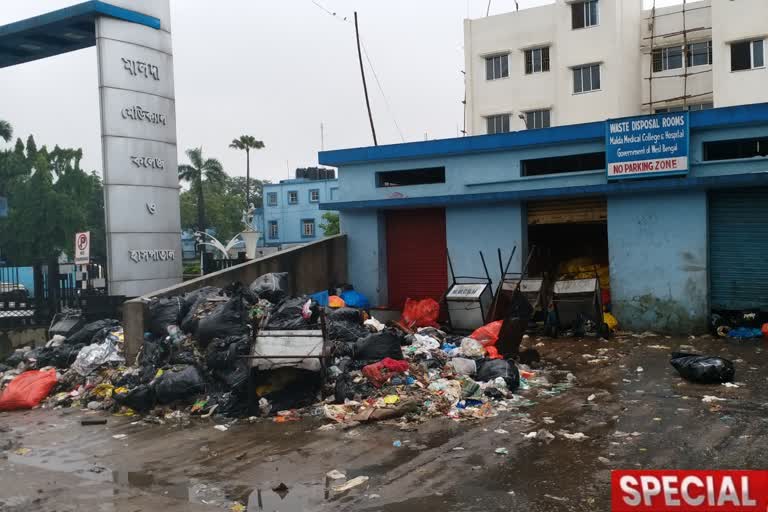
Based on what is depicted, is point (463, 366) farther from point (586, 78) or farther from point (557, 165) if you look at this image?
point (586, 78)

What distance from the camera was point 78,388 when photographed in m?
9.49

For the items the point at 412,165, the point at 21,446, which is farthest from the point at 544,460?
the point at 412,165

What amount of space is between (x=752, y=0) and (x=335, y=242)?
1817cm

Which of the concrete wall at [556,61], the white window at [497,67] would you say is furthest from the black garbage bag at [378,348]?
the white window at [497,67]

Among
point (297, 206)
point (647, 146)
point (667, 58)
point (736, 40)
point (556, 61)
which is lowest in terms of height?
point (647, 146)

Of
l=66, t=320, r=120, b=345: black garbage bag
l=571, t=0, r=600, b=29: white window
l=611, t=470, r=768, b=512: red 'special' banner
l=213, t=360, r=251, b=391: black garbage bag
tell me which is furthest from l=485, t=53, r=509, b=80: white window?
l=611, t=470, r=768, b=512: red 'special' banner

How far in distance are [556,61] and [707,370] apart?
22299mm

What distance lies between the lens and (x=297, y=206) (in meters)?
56.6

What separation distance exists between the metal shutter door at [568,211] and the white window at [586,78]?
621 inches

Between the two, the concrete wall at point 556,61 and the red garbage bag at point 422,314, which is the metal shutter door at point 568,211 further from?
the concrete wall at point 556,61

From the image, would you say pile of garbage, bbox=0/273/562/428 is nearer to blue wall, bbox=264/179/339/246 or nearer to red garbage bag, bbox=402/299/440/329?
red garbage bag, bbox=402/299/440/329

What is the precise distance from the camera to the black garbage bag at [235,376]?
8.04 m

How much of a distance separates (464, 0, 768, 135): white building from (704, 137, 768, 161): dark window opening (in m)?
13.7

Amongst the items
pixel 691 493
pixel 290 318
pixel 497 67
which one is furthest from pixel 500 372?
pixel 497 67
